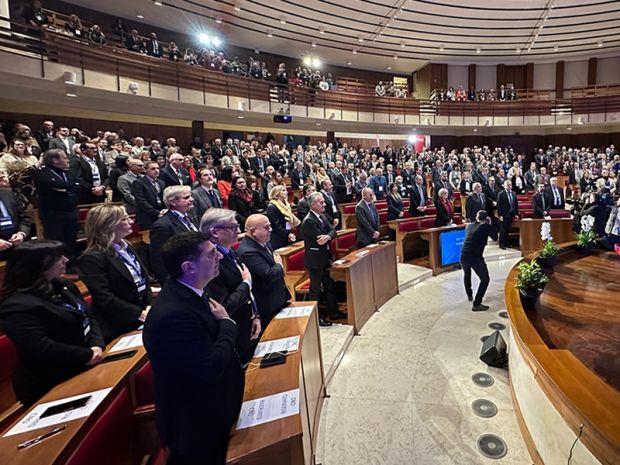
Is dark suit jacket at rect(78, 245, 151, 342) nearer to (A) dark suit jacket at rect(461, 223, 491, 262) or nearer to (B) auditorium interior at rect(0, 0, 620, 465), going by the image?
(B) auditorium interior at rect(0, 0, 620, 465)

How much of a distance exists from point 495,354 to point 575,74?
1938 centimetres

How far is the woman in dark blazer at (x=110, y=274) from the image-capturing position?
214 centimetres

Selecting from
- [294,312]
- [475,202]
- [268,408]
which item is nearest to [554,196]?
[475,202]

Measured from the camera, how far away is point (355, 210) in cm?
552

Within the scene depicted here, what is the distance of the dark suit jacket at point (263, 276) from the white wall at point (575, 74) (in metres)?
20.3

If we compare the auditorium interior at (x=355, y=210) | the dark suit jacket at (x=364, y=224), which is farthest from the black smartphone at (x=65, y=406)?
the dark suit jacket at (x=364, y=224)

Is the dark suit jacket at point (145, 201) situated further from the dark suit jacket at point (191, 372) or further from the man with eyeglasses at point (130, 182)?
the dark suit jacket at point (191, 372)

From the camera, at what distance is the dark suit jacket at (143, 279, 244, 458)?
129cm

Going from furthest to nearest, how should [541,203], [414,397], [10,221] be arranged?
[541,203] → [10,221] → [414,397]

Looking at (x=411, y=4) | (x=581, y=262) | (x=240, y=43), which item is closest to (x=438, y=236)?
(x=581, y=262)

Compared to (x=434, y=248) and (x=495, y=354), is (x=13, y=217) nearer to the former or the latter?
(x=495, y=354)

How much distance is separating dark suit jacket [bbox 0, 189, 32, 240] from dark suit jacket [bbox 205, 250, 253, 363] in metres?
2.23

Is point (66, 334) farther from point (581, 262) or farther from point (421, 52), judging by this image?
point (421, 52)

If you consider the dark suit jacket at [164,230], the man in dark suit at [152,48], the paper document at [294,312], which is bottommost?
the paper document at [294,312]
